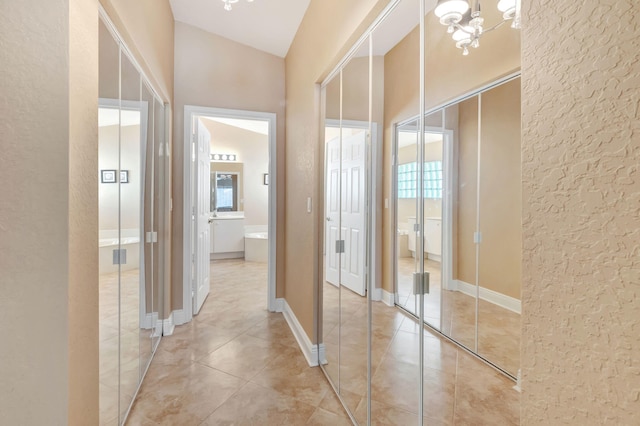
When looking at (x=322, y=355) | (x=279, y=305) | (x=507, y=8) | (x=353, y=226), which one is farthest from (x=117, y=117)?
(x=279, y=305)

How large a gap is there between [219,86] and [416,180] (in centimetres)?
257

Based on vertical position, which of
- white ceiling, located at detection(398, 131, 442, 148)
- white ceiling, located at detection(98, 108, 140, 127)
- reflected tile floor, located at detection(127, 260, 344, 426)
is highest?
white ceiling, located at detection(98, 108, 140, 127)

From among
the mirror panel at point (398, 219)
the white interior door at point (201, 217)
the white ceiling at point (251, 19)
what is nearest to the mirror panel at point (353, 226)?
the mirror panel at point (398, 219)

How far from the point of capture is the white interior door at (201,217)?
10.4ft

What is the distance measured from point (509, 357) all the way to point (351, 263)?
3.60 ft

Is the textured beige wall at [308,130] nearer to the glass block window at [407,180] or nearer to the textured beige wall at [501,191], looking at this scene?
the glass block window at [407,180]

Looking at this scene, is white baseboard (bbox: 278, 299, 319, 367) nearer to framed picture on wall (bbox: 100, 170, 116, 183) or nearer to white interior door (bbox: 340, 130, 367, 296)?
white interior door (bbox: 340, 130, 367, 296)

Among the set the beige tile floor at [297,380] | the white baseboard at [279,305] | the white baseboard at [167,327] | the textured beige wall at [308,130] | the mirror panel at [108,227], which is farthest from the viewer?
the white baseboard at [279,305]

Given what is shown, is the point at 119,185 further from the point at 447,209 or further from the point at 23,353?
the point at 447,209

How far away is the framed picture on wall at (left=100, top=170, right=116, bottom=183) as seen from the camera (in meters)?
1.42

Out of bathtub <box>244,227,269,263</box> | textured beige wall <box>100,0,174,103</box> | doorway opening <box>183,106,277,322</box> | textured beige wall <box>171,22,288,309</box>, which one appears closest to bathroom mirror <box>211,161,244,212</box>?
doorway opening <box>183,106,277,322</box>

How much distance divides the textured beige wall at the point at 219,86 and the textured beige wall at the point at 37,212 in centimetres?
201

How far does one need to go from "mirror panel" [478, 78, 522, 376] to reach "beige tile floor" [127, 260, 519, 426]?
0.36ft

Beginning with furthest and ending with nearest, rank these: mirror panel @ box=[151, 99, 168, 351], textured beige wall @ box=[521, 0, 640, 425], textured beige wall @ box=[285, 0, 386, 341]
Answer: mirror panel @ box=[151, 99, 168, 351] → textured beige wall @ box=[285, 0, 386, 341] → textured beige wall @ box=[521, 0, 640, 425]
